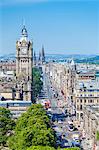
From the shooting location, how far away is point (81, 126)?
56656 mm

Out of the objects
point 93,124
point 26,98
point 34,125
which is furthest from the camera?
point 26,98

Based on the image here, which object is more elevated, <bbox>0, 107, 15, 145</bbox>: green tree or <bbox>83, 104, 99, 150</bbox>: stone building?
<bbox>0, 107, 15, 145</bbox>: green tree

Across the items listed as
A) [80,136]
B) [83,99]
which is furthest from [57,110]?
[80,136]

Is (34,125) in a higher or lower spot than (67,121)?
higher

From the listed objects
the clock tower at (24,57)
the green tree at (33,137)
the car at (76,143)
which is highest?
the clock tower at (24,57)

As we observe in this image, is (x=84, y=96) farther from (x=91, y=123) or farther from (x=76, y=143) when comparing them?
(x=76, y=143)

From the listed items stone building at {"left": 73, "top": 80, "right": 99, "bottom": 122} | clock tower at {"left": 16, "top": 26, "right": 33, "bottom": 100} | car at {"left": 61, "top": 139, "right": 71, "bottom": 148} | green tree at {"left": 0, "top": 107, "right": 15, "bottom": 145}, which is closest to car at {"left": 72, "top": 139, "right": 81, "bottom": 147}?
car at {"left": 61, "top": 139, "right": 71, "bottom": 148}

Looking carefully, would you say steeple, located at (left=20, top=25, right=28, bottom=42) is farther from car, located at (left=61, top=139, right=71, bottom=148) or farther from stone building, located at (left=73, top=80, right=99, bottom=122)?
car, located at (left=61, top=139, right=71, bottom=148)

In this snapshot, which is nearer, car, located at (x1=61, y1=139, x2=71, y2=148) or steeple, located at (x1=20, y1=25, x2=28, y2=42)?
A: car, located at (x1=61, y1=139, x2=71, y2=148)

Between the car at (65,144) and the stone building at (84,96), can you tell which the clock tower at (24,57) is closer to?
the stone building at (84,96)

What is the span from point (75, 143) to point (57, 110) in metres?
23.8

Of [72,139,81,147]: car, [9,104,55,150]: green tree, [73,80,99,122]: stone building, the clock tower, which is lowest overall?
[72,139,81,147]: car

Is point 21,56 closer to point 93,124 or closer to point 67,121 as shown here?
point 67,121

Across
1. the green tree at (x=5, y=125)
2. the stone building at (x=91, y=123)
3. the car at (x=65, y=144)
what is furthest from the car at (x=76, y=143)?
the green tree at (x=5, y=125)
